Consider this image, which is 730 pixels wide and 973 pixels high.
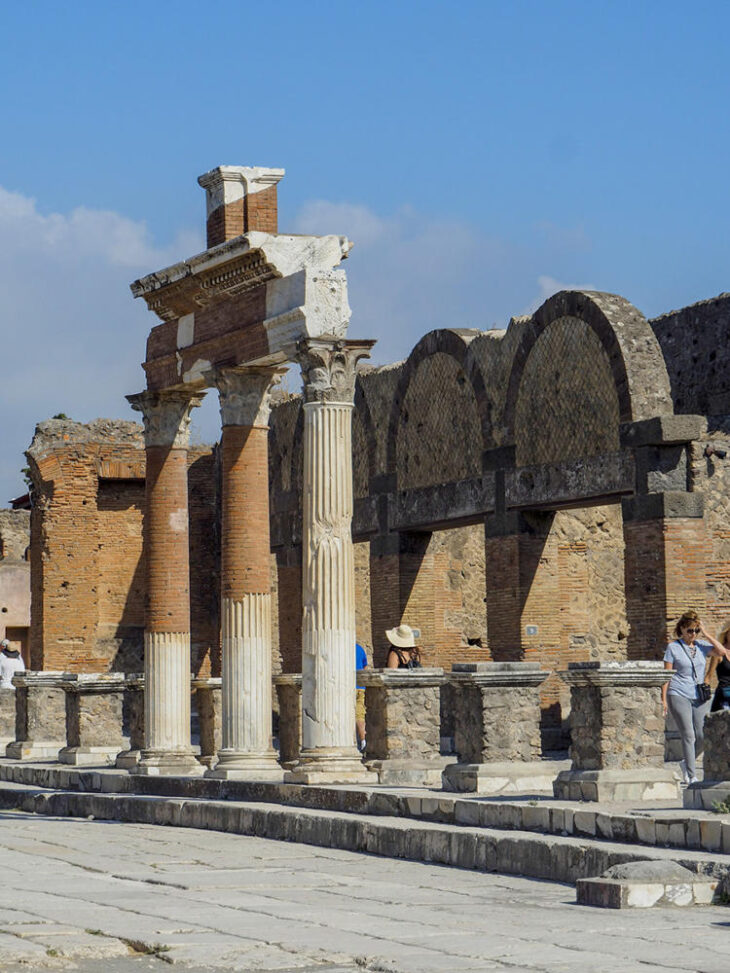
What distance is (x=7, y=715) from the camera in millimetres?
22312

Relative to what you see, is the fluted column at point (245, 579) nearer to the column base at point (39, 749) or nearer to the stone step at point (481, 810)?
the stone step at point (481, 810)

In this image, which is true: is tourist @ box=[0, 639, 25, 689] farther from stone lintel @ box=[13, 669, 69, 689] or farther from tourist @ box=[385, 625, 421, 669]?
tourist @ box=[385, 625, 421, 669]

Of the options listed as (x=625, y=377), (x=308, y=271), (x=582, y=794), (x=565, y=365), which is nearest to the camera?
(x=582, y=794)

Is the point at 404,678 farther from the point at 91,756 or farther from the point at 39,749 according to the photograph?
the point at 39,749

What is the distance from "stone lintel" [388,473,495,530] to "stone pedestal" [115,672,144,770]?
4.27 metres

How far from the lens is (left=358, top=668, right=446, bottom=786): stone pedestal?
1284 cm

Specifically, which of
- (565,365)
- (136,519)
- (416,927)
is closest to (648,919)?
(416,927)

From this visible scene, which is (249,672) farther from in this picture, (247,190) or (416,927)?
(416,927)

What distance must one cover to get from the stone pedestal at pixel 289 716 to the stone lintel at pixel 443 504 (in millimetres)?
4930

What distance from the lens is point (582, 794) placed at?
10.3 m

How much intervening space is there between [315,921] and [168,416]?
28.7 ft

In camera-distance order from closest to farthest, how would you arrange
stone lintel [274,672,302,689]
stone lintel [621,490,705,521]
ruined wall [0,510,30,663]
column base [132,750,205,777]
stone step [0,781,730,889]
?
1. stone step [0,781,730,889]
2. stone lintel [274,672,302,689]
3. column base [132,750,205,777]
4. stone lintel [621,490,705,521]
5. ruined wall [0,510,30,663]

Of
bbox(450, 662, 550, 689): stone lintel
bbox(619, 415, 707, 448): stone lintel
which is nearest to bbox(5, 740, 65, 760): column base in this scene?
bbox(619, 415, 707, 448): stone lintel

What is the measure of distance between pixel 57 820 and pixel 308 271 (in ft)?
15.0
